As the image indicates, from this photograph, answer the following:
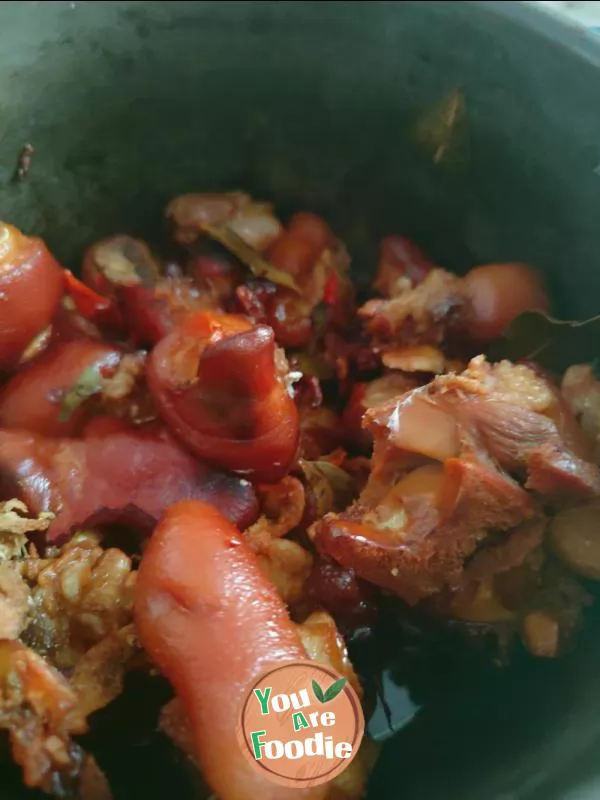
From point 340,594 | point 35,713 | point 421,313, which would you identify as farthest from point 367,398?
point 35,713

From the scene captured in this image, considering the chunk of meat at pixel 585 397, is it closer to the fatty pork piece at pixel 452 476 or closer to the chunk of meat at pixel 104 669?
the fatty pork piece at pixel 452 476

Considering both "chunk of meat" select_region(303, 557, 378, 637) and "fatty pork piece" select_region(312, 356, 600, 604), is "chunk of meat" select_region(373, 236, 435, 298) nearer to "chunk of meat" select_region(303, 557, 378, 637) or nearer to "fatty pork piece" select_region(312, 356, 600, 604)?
"fatty pork piece" select_region(312, 356, 600, 604)

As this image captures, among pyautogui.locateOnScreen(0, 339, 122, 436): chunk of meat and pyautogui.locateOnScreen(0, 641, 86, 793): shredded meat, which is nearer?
pyautogui.locateOnScreen(0, 641, 86, 793): shredded meat

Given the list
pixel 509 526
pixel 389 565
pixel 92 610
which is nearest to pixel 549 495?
pixel 509 526

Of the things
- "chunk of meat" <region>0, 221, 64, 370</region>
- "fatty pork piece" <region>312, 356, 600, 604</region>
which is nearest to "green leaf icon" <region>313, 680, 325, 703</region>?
"fatty pork piece" <region>312, 356, 600, 604</region>

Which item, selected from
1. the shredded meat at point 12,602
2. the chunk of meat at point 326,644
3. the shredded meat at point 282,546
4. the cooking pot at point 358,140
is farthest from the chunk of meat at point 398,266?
the shredded meat at point 12,602

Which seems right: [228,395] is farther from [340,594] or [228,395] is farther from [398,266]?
[398,266]
